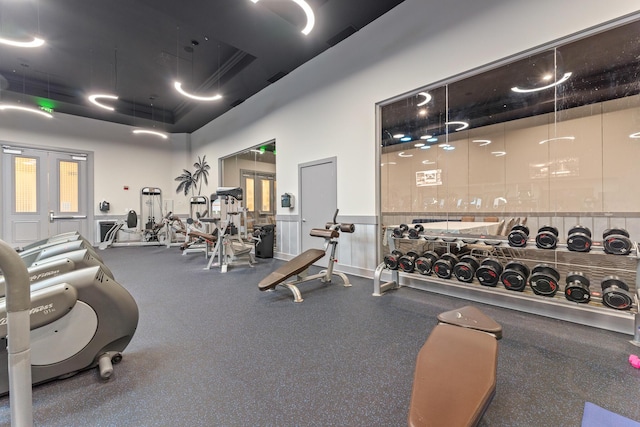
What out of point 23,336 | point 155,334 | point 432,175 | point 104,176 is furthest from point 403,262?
point 104,176

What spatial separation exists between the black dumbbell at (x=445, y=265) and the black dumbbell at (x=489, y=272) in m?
0.29

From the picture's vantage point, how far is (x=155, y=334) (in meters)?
2.57

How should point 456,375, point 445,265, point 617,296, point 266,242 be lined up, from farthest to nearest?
point 266,242 < point 445,265 < point 617,296 < point 456,375

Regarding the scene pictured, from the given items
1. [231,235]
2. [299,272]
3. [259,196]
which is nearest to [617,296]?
[299,272]

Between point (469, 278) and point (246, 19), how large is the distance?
504cm

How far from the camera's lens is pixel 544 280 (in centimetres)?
265

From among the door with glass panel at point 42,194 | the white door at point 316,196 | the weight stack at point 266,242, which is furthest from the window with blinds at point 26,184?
the white door at point 316,196

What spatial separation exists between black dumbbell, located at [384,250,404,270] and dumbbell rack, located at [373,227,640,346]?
9 centimetres

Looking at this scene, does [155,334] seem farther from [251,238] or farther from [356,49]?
[356,49]

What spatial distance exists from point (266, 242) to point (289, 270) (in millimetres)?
3119

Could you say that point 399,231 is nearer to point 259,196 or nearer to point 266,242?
point 266,242

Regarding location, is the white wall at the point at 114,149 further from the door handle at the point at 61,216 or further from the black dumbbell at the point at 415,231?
the black dumbbell at the point at 415,231

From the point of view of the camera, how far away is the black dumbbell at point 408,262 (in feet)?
11.6

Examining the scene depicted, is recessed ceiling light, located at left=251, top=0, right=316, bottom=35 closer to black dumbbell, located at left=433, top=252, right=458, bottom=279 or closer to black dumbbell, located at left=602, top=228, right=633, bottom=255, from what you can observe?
black dumbbell, located at left=433, top=252, right=458, bottom=279
